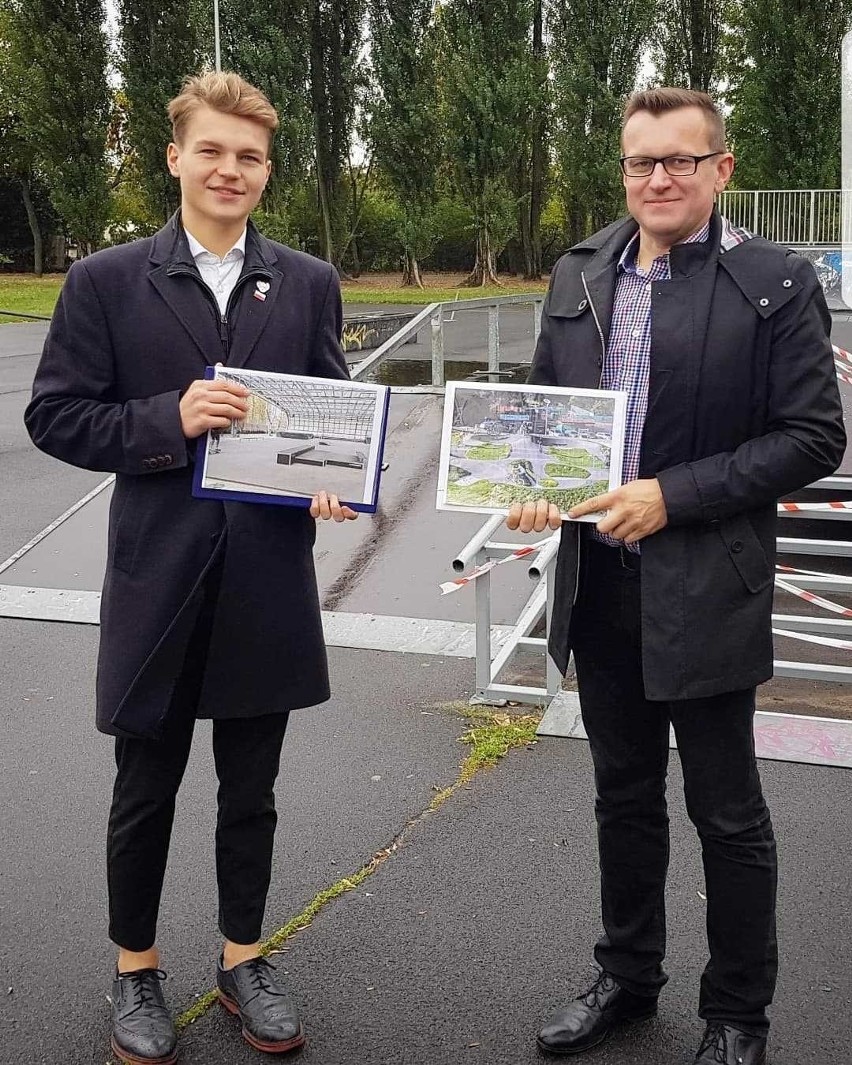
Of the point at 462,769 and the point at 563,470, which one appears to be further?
the point at 462,769

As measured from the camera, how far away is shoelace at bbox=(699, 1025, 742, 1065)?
274 centimetres

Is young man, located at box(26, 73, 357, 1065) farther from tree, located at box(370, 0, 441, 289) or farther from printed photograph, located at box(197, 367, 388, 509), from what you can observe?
tree, located at box(370, 0, 441, 289)

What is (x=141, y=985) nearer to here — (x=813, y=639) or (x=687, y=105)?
(x=687, y=105)

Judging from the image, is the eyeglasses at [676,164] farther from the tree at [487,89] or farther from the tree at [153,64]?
the tree at [153,64]

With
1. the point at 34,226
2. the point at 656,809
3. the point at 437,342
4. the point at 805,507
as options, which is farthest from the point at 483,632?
the point at 34,226

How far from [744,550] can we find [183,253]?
1.42 meters

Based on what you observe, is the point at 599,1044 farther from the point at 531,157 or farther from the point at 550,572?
the point at 531,157

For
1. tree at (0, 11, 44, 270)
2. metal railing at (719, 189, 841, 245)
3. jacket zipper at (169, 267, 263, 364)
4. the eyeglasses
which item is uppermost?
tree at (0, 11, 44, 270)

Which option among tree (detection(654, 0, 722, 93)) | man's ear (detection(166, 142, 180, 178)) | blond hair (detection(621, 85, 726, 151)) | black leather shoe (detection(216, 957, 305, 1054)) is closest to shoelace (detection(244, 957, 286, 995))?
black leather shoe (detection(216, 957, 305, 1054))

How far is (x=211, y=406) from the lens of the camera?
262cm

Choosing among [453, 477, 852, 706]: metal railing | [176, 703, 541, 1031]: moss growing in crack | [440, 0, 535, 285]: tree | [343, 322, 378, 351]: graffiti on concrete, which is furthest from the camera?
[440, 0, 535, 285]: tree

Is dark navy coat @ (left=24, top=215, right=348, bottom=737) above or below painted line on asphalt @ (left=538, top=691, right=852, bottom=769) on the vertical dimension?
above

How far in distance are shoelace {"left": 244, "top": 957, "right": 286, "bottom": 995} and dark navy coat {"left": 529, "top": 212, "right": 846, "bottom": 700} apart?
1.24 metres

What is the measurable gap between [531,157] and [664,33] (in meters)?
5.84
